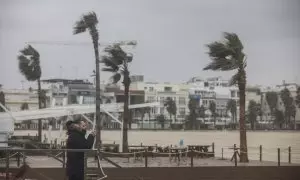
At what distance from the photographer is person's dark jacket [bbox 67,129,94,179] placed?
15.2ft

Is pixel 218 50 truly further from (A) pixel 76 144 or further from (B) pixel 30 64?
(A) pixel 76 144

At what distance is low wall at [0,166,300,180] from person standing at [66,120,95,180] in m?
2.91

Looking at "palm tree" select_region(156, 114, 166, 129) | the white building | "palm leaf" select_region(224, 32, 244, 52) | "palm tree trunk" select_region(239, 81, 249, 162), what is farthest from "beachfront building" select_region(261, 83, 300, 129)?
the white building

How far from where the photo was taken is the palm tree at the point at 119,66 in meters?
13.3

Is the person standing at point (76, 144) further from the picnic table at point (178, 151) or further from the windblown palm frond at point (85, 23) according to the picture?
the picnic table at point (178, 151)

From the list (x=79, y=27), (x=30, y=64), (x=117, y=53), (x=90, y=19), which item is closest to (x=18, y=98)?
(x=30, y=64)

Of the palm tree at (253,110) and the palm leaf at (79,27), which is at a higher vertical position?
the palm leaf at (79,27)

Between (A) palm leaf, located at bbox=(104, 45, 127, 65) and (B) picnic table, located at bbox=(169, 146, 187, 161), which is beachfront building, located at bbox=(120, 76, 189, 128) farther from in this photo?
(B) picnic table, located at bbox=(169, 146, 187, 161)

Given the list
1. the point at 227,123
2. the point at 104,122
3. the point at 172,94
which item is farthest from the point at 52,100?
the point at 227,123

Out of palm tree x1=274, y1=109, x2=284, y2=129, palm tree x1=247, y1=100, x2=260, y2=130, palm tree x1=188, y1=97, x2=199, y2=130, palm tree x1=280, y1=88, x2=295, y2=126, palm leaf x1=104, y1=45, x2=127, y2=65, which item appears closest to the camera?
palm tree x1=280, y1=88, x2=295, y2=126

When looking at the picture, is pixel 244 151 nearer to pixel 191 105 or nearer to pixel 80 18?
pixel 80 18

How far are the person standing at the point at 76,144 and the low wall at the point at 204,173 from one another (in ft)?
9.54

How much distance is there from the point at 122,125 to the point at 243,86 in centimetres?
444

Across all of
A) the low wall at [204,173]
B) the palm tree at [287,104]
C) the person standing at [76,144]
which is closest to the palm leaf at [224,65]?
the palm tree at [287,104]
